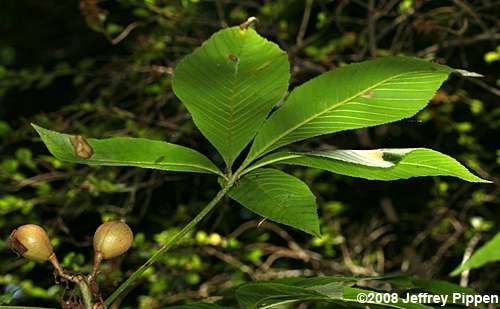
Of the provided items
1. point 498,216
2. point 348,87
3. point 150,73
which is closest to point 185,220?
point 150,73

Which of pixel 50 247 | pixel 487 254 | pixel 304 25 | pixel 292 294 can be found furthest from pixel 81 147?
pixel 304 25

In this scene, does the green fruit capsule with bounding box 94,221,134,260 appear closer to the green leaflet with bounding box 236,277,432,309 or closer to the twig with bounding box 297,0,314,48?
the green leaflet with bounding box 236,277,432,309

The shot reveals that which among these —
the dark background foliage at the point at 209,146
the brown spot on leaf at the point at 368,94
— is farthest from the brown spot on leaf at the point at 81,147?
the dark background foliage at the point at 209,146

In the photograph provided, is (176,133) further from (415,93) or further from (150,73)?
(415,93)

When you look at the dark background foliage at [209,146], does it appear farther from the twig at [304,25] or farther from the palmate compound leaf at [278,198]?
the palmate compound leaf at [278,198]

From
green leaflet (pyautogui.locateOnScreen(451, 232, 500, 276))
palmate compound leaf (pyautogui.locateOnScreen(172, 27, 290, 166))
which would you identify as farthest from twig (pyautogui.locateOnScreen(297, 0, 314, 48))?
green leaflet (pyautogui.locateOnScreen(451, 232, 500, 276))

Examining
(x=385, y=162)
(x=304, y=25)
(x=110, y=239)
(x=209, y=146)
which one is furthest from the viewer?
(x=209, y=146)

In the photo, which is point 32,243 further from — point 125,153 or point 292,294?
point 292,294
